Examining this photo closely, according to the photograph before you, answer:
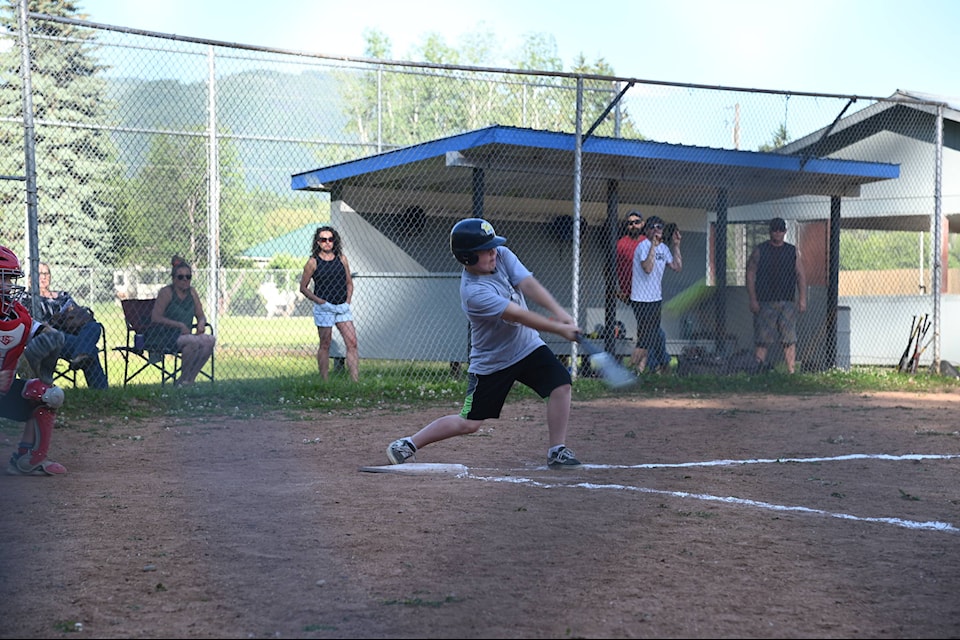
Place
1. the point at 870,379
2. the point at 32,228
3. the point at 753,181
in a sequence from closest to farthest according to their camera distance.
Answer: the point at 32,228 → the point at 870,379 → the point at 753,181

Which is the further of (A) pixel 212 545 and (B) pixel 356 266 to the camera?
(B) pixel 356 266

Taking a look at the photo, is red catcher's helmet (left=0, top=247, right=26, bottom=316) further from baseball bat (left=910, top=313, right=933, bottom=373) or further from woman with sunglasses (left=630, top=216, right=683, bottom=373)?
baseball bat (left=910, top=313, right=933, bottom=373)

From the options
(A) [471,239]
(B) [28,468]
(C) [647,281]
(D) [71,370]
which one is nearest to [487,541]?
(A) [471,239]

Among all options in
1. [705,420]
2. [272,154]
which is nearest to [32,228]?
[705,420]

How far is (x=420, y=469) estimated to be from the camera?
7.04 metres

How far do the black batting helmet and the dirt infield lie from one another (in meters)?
1.37

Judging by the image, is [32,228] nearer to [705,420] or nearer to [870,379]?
[705,420]

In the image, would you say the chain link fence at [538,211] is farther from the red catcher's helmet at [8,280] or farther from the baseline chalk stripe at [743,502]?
the baseline chalk stripe at [743,502]

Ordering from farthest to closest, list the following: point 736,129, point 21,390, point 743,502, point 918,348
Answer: point 736,129 < point 918,348 < point 21,390 < point 743,502

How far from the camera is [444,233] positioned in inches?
639

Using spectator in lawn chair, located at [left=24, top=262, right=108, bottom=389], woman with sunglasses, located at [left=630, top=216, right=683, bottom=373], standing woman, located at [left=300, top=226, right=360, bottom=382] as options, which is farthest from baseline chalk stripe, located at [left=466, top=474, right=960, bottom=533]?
woman with sunglasses, located at [left=630, top=216, right=683, bottom=373]

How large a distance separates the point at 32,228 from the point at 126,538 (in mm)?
5545

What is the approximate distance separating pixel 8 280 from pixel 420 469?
2.73 metres

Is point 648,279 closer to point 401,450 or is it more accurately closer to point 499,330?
point 499,330
